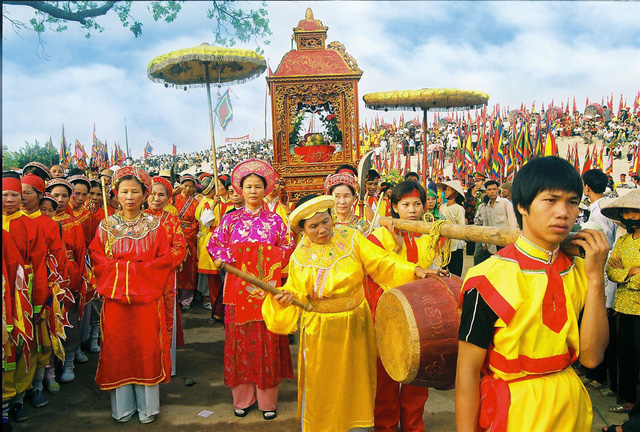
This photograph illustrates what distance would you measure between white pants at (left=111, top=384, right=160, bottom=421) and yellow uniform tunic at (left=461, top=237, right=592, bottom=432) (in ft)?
10.3

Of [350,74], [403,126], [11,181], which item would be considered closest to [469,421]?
[11,181]

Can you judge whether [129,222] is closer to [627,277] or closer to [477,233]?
[477,233]

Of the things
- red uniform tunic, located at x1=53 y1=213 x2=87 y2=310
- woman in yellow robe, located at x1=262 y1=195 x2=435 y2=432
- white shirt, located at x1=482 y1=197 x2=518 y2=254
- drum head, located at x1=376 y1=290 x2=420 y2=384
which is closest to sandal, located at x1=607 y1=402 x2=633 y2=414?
woman in yellow robe, located at x1=262 y1=195 x2=435 y2=432

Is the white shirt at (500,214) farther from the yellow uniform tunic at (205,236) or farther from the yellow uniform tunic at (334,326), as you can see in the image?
the yellow uniform tunic at (334,326)

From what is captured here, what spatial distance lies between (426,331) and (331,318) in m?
1.06

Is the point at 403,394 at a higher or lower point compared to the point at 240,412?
higher

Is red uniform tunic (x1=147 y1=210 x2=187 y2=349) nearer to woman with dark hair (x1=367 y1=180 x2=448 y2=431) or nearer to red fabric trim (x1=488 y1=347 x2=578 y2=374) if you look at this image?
woman with dark hair (x1=367 y1=180 x2=448 y2=431)

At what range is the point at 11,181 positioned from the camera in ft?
11.8

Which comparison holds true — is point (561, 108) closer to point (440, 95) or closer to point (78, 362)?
point (440, 95)

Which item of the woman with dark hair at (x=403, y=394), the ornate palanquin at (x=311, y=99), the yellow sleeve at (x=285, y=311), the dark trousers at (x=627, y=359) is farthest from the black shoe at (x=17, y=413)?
the dark trousers at (x=627, y=359)

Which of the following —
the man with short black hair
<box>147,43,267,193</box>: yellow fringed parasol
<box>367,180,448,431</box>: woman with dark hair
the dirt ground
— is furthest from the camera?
<box>147,43,267,193</box>: yellow fringed parasol

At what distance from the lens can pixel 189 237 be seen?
292 inches

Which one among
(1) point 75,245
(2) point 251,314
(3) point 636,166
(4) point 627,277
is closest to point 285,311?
(2) point 251,314

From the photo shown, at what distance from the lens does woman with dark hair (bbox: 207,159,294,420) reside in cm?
386
